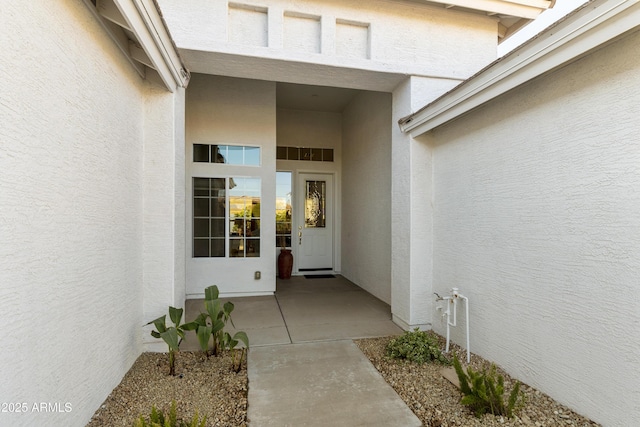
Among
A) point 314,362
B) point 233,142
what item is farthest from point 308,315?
point 233,142

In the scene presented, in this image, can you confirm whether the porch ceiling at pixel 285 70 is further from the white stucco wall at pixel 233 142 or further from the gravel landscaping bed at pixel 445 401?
the gravel landscaping bed at pixel 445 401

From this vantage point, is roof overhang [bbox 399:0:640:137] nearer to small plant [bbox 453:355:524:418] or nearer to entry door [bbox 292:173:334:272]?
small plant [bbox 453:355:524:418]

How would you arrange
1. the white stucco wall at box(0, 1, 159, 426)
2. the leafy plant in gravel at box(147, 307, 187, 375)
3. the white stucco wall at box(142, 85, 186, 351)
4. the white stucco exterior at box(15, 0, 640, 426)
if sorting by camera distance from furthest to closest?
the white stucco wall at box(142, 85, 186, 351) < the leafy plant in gravel at box(147, 307, 187, 375) < the white stucco exterior at box(15, 0, 640, 426) < the white stucco wall at box(0, 1, 159, 426)

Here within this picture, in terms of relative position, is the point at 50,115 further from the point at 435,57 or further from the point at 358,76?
the point at 435,57

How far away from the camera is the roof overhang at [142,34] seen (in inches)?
79.6

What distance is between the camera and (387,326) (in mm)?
3850

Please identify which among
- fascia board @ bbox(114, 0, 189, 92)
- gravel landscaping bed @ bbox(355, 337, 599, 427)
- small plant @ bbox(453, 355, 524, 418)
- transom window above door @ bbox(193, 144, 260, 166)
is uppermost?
fascia board @ bbox(114, 0, 189, 92)

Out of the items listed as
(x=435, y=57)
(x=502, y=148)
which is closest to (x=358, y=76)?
(x=435, y=57)

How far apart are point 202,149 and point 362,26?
305 centimetres

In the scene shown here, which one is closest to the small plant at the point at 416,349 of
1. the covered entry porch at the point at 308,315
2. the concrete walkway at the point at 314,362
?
the concrete walkway at the point at 314,362

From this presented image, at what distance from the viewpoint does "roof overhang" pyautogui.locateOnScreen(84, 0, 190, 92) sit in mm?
2021

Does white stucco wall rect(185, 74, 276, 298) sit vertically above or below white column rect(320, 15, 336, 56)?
below

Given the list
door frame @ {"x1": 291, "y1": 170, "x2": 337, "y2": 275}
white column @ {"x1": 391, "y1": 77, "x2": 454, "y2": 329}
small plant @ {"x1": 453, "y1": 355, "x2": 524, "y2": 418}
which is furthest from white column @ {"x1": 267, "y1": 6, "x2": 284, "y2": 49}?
door frame @ {"x1": 291, "y1": 170, "x2": 337, "y2": 275}

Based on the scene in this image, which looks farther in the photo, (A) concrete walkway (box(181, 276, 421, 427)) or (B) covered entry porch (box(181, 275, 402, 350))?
(B) covered entry porch (box(181, 275, 402, 350))
